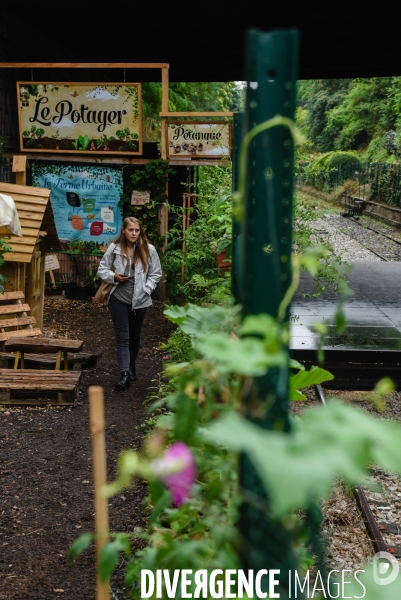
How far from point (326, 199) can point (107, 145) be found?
32.9 m

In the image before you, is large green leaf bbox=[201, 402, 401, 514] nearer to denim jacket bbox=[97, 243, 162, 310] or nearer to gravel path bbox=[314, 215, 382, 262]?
denim jacket bbox=[97, 243, 162, 310]

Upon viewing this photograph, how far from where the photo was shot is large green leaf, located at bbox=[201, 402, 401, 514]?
88 cm

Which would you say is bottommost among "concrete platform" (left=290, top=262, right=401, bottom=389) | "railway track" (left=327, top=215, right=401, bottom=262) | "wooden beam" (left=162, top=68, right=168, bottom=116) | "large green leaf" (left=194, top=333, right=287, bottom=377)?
"railway track" (left=327, top=215, right=401, bottom=262)

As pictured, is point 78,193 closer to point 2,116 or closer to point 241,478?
point 2,116

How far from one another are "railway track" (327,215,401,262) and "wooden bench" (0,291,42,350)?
1132cm

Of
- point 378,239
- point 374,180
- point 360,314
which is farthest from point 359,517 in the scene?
point 374,180

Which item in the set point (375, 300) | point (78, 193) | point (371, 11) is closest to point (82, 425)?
point (375, 300)

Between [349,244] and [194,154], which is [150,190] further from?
[349,244]

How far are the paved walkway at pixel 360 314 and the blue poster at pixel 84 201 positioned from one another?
370 cm

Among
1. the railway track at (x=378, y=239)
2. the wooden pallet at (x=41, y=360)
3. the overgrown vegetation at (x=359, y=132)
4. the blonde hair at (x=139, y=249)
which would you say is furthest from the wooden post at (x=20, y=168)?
the overgrown vegetation at (x=359, y=132)

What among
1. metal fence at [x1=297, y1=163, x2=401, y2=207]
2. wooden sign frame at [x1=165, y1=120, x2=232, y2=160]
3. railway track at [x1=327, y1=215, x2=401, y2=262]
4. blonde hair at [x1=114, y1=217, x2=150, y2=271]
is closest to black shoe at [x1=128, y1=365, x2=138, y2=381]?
blonde hair at [x1=114, y1=217, x2=150, y2=271]

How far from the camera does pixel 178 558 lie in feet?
4.81

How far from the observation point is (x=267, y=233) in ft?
4.94

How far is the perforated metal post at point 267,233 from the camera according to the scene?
4.63ft
